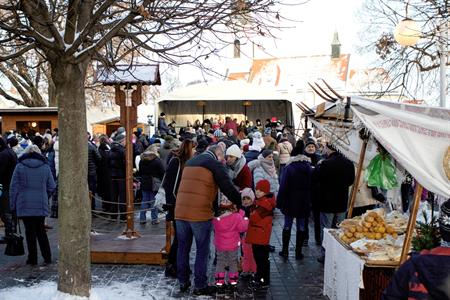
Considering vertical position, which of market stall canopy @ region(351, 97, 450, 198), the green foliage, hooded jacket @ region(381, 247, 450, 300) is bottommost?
the green foliage

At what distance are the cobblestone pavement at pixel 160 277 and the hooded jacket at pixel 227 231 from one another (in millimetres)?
612

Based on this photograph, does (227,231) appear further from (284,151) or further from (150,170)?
(284,151)

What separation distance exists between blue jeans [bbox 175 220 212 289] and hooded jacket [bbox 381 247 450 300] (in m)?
3.59

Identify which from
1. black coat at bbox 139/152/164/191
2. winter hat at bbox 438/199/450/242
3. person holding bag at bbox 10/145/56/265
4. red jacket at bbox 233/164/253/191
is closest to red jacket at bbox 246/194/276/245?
red jacket at bbox 233/164/253/191

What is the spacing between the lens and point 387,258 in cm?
507

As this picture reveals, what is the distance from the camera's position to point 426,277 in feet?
9.27

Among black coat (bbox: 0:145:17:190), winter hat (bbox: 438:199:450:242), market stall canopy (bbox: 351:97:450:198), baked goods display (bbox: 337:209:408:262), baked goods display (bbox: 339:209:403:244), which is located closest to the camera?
winter hat (bbox: 438:199:450:242)

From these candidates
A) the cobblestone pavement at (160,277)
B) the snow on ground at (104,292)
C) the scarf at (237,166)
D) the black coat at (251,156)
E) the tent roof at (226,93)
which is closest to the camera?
the snow on ground at (104,292)

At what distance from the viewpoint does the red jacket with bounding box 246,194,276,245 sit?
6723 mm

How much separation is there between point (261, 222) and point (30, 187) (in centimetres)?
345

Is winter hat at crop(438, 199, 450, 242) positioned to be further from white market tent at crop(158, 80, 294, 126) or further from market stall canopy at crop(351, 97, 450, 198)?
white market tent at crop(158, 80, 294, 126)

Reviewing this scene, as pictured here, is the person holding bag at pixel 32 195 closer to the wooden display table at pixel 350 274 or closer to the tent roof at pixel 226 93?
the wooden display table at pixel 350 274

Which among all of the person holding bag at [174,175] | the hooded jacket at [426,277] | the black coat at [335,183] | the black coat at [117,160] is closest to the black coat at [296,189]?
the black coat at [335,183]

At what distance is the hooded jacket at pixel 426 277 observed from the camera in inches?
110
